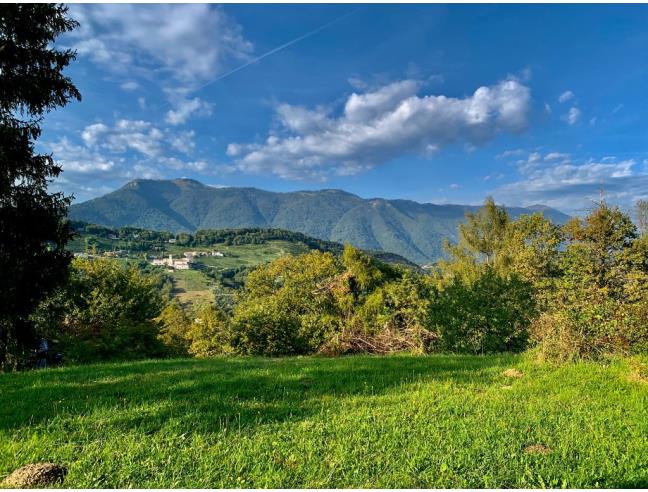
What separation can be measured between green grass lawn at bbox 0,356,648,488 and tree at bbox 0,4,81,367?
5220 mm

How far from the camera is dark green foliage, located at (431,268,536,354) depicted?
17.5 m

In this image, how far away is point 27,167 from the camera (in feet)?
42.2

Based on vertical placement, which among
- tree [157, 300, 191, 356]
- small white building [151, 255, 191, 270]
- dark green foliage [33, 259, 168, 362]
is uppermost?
small white building [151, 255, 191, 270]

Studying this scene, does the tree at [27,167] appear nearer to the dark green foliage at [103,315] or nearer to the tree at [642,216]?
the dark green foliage at [103,315]

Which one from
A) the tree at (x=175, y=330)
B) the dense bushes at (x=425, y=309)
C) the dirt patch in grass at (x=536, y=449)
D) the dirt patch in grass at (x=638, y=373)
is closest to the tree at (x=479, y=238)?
the dense bushes at (x=425, y=309)

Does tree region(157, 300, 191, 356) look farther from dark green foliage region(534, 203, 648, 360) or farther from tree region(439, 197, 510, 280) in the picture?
tree region(439, 197, 510, 280)

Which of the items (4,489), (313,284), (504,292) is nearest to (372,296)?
(313,284)

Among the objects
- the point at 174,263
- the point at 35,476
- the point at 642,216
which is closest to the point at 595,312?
the point at 35,476

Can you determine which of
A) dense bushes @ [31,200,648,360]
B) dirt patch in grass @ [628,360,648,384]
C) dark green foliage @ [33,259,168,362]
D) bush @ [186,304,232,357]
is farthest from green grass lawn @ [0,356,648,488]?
bush @ [186,304,232,357]

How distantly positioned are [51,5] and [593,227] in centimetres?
2627

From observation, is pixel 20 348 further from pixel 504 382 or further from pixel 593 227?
pixel 593 227

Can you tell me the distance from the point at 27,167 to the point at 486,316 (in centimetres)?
1852

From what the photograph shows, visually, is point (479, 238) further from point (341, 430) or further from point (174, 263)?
point (174, 263)

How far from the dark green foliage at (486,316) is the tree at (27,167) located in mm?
15910
